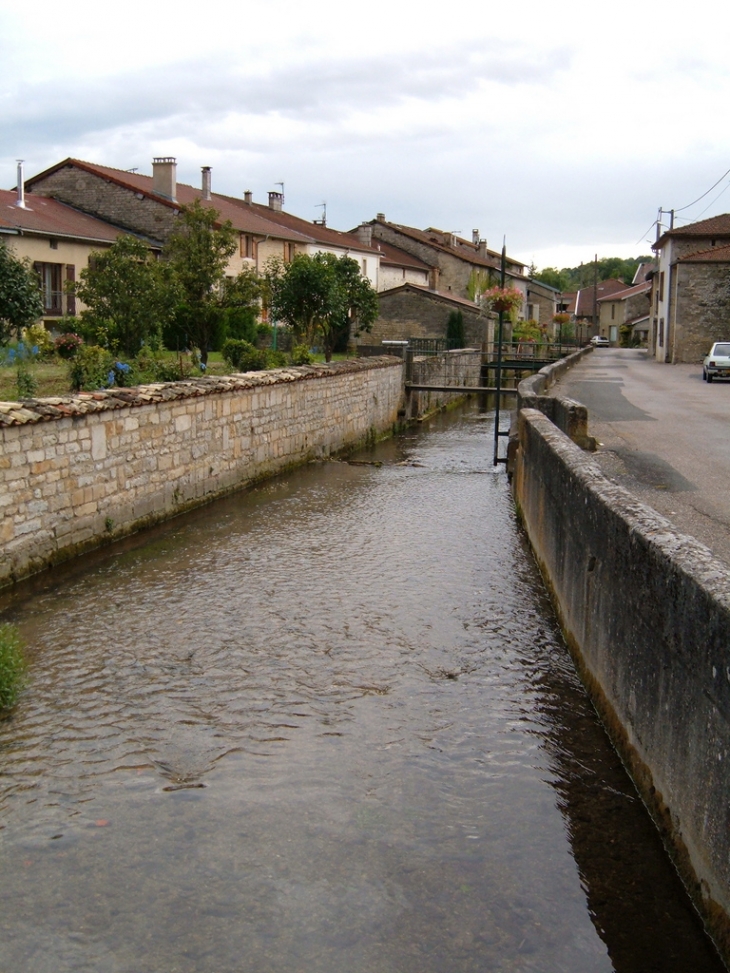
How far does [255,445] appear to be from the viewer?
1664 cm

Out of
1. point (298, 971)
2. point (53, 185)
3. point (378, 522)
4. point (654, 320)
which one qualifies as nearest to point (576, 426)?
point (378, 522)

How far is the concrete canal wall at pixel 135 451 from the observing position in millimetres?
9930

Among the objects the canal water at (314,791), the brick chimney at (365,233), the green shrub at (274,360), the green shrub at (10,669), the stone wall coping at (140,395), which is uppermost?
the brick chimney at (365,233)

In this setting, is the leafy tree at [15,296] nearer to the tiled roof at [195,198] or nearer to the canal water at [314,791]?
the canal water at [314,791]

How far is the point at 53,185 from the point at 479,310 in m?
20.3

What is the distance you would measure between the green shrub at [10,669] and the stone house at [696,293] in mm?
38788

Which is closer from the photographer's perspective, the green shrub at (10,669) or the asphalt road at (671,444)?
the green shrub at (10,669)

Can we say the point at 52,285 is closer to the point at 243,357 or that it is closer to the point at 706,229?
the point at 243,357

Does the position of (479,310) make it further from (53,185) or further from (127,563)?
(127,563)

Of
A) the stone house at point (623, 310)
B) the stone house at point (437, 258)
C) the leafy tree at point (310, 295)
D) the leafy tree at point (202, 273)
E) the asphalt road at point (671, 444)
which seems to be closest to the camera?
the asphalt road at point (671, 444)

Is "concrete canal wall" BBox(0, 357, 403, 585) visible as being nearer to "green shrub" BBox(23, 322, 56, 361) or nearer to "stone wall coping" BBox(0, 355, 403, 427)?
"stone wall coping" BBox(0, 355, 403, 427)

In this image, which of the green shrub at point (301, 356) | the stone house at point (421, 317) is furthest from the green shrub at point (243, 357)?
the stone house at point (421, 317)

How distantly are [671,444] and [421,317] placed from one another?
1315 inches

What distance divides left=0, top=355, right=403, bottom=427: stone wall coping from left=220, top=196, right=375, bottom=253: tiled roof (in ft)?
95.7
